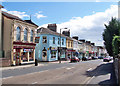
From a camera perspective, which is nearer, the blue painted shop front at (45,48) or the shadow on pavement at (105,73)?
the shadow on pavement at (105,73)

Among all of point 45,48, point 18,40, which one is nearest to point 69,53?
point 45,48

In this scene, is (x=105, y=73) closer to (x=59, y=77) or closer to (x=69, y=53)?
(x=59, y=77)

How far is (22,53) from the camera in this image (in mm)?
27406

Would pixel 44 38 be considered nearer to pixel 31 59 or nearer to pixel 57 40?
pixel 57 40

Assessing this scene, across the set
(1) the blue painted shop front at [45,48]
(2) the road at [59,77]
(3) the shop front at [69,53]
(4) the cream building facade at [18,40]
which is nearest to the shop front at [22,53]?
(4) the cream building facade at [18,40]

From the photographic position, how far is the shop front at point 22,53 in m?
25.6

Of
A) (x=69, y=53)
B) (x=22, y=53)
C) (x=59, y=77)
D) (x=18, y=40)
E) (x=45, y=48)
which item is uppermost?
(x=18, y=40)

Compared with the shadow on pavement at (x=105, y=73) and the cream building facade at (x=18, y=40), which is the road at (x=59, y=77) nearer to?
the shadow on pavement at (x=105, y=73)

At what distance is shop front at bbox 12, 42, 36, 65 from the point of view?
25.6 metres

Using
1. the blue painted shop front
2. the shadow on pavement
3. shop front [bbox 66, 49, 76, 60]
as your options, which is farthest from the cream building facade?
shop front [bbox 66, 49, 76, 60]

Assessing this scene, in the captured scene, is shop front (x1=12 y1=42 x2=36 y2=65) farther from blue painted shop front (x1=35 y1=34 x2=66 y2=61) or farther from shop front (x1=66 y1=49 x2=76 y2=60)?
shop front (x1=66 y1=49 x2=76 y2=60)

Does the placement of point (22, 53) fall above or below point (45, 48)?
below

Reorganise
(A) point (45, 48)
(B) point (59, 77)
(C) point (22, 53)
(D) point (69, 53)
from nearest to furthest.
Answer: (B) point (59, 77) → (C) point (22, 53) → (A) point (45, 48) → (D) point (69, 53)

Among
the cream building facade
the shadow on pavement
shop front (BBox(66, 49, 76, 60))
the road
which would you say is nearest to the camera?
the shadow on pavement
